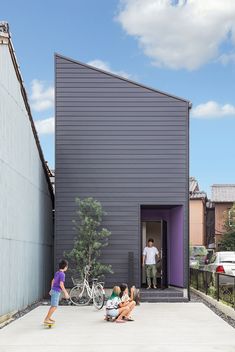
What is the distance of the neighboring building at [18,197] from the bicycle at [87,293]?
110 cm

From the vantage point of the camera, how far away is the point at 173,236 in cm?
2178

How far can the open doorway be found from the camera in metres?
21.9

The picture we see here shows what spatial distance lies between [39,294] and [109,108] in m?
5.76

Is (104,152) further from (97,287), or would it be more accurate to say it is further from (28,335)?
(28,335)

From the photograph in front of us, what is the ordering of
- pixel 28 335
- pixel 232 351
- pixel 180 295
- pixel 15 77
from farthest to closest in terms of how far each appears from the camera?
pixel 180 295
pixel 15 77
pixel 28 335
pixel 232 351

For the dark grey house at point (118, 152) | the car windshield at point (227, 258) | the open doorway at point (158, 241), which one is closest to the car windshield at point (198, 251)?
the car windshield at point (227, 258)

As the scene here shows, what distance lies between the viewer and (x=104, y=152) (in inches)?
808

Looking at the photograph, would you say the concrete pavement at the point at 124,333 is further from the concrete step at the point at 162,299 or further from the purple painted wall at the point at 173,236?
the purple painted wall at the point at 173,236

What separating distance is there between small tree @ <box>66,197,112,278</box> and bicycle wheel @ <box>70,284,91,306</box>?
0.39 meters

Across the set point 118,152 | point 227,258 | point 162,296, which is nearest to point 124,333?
point 162,296

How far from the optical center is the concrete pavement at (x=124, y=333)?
1087 centimetres

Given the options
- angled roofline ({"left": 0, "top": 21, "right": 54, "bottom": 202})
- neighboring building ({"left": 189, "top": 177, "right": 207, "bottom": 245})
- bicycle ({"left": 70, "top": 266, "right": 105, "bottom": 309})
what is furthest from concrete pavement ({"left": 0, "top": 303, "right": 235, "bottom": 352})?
neighboring building ({"left": 189, "top": 177, "right": 207, "bottom": 245})

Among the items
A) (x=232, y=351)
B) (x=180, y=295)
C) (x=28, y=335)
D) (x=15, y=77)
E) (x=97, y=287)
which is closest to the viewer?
(x=232, y=351)

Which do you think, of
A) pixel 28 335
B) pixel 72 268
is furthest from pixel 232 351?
pixel 72 268
